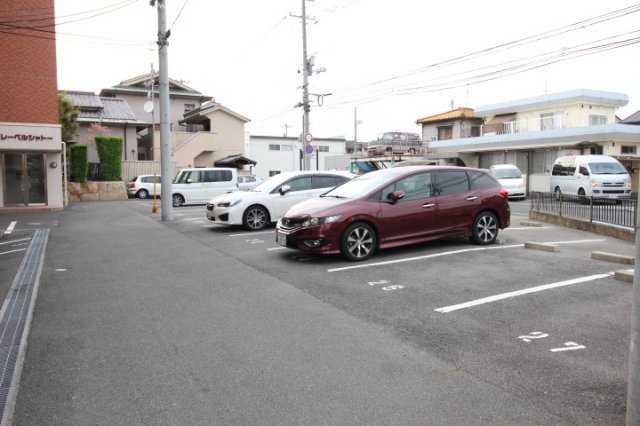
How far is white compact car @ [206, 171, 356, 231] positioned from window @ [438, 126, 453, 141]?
3051cm

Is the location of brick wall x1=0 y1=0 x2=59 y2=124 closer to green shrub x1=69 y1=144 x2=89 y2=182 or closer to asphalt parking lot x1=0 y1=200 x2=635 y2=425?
green shrub x1=69 y1=144 x2=89 y2=182

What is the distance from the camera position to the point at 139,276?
24.6ft

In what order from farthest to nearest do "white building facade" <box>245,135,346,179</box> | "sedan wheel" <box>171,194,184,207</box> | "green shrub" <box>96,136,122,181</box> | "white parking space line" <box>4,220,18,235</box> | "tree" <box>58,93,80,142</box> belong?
1. "white building facade" <box>245,135,346,179</box>
2. "tree" <box>58,93,80,142</box>
3. "green shrub" <box>96,136,122,181</box>
4. "sedan wheel" <box>171,194,184,207</box>
5. "white parking space line" <box>4,220,18,235</box>

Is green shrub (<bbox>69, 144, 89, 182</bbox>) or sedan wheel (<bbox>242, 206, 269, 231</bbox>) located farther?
green shrub (<bbox>69, 144, 89, 182</bbox>)

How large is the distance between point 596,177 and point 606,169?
0.76 meters

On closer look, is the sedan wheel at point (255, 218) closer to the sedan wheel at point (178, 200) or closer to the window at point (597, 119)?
the sedan wheel at point (178, 200)

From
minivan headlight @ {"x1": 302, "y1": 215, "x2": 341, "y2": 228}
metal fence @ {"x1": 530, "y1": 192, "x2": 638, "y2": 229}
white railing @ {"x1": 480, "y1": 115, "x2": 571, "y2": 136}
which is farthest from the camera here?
white railing @ {"x1": 480, "y1": 115, "x2": 571, "y2": 136}

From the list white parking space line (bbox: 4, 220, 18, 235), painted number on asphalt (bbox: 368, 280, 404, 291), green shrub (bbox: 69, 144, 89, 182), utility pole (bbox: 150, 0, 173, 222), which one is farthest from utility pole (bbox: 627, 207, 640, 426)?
green shrub (bbox: 69, 144, 89, 182)

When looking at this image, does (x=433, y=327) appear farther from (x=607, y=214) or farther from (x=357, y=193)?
(x=607, y=214)

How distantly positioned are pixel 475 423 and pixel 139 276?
5807 mm

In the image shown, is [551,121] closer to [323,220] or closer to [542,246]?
[542,246]

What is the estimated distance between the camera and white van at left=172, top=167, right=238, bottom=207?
22.8 metres

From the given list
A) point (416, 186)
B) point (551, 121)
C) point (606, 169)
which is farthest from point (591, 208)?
point (551, 121)

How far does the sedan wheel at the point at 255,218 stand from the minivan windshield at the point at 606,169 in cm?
Result: 1509
